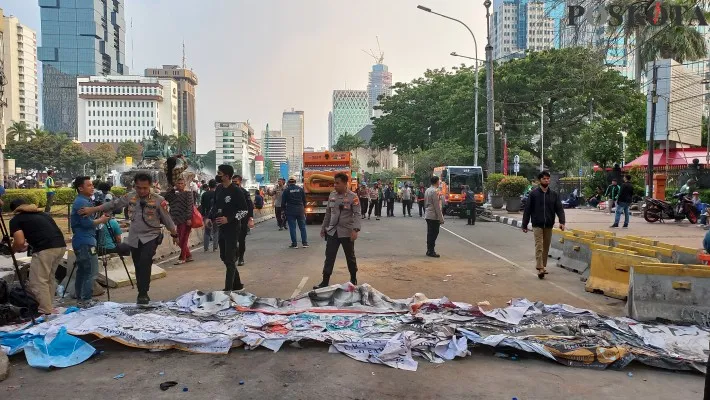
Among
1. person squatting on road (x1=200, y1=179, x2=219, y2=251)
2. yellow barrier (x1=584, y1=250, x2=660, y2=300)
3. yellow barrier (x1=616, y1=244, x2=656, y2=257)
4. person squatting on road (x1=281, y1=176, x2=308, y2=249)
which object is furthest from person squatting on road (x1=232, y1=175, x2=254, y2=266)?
yellow barrier (x1=616, y1=244, x2=656, y2=257)

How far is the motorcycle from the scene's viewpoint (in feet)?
65.9

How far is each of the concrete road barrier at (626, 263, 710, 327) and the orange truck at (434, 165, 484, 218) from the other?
22.0m

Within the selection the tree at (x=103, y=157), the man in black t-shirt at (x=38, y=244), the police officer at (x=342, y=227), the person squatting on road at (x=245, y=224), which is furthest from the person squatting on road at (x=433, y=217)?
the tree at (x=103, y=157)

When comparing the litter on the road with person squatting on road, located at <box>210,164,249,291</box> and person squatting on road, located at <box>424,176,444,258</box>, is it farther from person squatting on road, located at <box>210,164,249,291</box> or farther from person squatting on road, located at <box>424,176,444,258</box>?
person squatting on road, located at <box>424,176,444,258</box>

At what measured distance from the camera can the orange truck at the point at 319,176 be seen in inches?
930

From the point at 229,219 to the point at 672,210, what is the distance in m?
18.2

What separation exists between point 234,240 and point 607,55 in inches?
232

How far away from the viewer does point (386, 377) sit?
4.74 metres

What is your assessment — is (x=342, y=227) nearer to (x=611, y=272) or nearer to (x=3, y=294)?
(x=611, y=272)

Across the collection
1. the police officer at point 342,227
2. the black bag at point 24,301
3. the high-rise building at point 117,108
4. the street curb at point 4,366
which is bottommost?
the street curb at point 4,366

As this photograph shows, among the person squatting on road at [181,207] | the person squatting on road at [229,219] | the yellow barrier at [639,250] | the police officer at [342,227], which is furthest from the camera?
the person squatting on road at [181,207]

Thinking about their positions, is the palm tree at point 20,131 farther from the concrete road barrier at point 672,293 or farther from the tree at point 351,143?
the concrete road barrier at point 672,293

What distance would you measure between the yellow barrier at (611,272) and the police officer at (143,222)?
6.10 meters

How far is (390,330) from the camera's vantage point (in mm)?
5820
